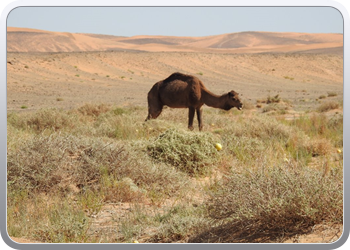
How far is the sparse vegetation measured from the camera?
4.70 meters

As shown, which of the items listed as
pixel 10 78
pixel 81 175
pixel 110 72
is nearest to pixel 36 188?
pixel 81 175

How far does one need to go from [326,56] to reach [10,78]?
40693 millimetres

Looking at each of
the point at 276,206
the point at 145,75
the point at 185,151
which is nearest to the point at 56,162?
the point at 185,151

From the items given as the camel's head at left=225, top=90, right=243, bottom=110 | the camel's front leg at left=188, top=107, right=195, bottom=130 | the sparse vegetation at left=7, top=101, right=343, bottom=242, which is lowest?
the sparse vegetation at left=7, top=101, right=343, bottom=242

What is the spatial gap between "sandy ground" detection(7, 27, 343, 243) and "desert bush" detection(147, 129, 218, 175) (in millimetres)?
17137

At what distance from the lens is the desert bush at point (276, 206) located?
457 cm

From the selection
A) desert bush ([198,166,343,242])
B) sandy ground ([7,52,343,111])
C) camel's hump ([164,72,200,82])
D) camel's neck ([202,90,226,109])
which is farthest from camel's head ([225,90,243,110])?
sandy ground ([7,52,343,111])

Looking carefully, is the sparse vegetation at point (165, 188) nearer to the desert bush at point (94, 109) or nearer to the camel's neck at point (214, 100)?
the camel's neck at point (214, 100)

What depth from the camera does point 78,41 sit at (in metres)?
74.8

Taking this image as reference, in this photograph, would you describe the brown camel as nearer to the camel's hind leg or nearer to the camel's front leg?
the camel's front leg

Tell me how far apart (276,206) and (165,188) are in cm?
333

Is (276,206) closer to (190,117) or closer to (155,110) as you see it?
(190,117)

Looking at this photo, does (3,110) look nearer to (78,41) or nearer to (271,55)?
(271,55)

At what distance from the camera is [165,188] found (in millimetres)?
7723
